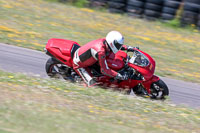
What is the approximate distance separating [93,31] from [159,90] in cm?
571

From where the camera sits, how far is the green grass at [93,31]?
9992 mm

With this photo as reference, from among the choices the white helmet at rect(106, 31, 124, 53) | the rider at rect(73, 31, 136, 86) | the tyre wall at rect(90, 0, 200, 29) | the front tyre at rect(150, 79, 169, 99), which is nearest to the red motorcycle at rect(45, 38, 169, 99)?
the front tyre at rect(150, 79, 169, 99)

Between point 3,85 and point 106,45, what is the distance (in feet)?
7.28

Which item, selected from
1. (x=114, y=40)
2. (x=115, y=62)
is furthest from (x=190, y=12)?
(x=114, y=40)

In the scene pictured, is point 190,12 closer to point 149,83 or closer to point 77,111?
point 149,83

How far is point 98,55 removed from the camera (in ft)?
21.5

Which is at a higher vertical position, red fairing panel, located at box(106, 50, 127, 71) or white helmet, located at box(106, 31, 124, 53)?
white helmet, located at box(106, 31, 124, 53)

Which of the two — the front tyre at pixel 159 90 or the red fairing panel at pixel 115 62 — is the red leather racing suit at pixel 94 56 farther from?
the front tyre at pixel 159 90

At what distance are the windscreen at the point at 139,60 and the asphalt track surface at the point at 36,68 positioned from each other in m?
1.30

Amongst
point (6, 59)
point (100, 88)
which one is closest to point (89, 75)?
point (100, 88)

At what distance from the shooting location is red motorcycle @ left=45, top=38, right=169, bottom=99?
6914 millimetres

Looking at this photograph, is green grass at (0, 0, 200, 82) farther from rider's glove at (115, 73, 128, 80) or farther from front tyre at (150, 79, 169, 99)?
rider's glove at (115, 73, 128, 80)

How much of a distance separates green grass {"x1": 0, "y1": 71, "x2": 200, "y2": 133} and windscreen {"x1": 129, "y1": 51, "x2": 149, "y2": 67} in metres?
0.79

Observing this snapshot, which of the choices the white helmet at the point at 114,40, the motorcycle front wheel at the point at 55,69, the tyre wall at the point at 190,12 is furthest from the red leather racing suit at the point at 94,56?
the tyre wall at the point at 190,12
